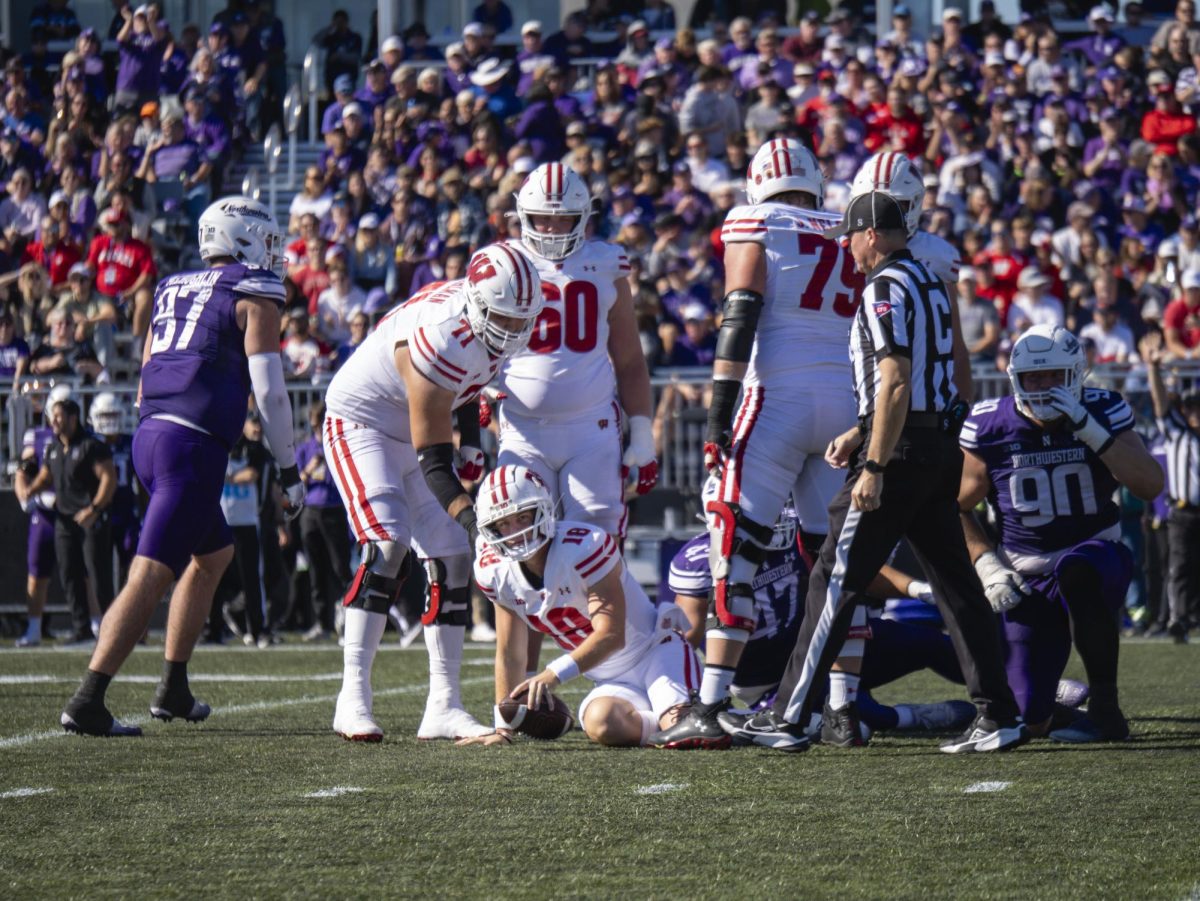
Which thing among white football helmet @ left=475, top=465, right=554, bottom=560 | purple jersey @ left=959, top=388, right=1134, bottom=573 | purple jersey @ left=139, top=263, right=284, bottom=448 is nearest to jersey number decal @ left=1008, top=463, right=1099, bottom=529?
purple jersey @ left=959, top=388, right=1134, bottom=573

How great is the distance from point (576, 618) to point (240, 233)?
2047mm

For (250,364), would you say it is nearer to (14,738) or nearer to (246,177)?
(14,738)

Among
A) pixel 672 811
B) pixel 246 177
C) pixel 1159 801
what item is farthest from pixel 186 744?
pixel 246 177

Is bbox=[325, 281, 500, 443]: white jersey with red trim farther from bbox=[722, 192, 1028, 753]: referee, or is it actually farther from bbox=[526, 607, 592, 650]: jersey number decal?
bbox=[722, 192, 1028, 753]: referee

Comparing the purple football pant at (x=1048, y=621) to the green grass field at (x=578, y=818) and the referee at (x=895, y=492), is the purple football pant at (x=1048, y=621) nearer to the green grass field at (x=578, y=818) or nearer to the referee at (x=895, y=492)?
the green grass field at (x=578, y=818)

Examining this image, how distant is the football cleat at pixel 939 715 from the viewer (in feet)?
22.4

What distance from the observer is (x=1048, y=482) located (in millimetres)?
6781

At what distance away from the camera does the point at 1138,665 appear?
977 centimetres

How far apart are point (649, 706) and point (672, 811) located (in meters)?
1.61

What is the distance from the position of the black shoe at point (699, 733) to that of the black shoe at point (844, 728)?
0.37 m

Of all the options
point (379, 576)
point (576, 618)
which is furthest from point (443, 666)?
point (576, 618)

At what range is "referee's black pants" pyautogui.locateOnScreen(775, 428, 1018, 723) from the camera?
19.2 feet

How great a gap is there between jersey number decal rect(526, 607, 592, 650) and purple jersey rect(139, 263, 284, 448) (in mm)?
1456

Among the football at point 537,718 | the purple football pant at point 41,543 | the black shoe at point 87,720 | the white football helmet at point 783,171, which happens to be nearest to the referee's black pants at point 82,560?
the purple football pant at point 41,543
